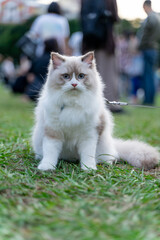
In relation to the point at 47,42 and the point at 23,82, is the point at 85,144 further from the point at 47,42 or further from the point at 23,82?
the point at 23,82

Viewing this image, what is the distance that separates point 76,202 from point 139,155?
1.17m

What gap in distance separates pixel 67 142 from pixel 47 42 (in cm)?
492

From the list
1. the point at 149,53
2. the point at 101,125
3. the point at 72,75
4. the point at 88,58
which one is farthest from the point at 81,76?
the point at 149,53

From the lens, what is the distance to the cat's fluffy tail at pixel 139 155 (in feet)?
9.75

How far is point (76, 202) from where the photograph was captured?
1.99 metres

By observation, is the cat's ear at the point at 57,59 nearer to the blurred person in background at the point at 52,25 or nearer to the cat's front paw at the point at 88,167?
the cat's front paw at the point at 88,167

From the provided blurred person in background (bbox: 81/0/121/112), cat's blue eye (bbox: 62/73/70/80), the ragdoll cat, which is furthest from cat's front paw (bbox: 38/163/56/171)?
blurred person in background (bbox: 81/0/121/112)

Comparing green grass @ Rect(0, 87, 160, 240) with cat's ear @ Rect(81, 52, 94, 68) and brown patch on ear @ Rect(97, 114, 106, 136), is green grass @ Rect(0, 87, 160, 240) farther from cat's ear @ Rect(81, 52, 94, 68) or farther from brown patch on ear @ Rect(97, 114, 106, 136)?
cat's ear @ Rect(81, 52, 94, 68)

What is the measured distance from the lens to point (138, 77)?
11.4 metres

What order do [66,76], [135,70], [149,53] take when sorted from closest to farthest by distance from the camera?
[66,76], [149,53], [135,70]

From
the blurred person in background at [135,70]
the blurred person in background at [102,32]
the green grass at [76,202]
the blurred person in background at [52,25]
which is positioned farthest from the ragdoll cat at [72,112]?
the blurred person in background at [135,70]

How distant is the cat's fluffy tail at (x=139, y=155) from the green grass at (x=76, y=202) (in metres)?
0.09

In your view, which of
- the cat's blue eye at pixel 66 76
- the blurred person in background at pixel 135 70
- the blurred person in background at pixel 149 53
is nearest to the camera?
the cat's blue eye at pixel 66 76

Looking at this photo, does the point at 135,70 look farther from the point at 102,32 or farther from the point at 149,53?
the point at 102,32
